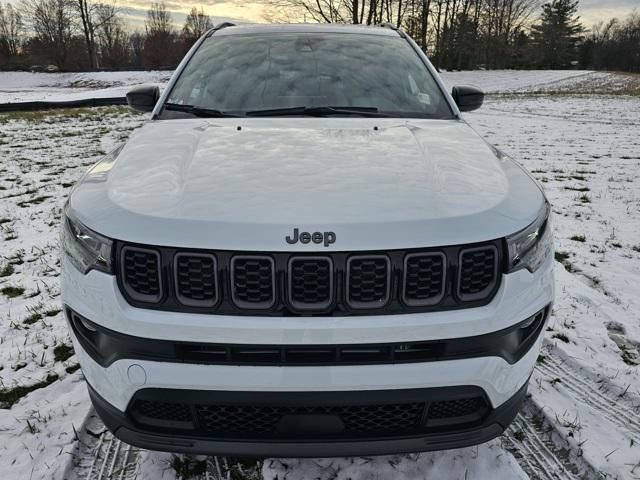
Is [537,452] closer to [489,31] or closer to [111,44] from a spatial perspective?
[489,31]

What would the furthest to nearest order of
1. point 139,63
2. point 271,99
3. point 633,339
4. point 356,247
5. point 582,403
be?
1. point 139,63
2. point 633,339
3. point 271,99
4. point 582,403
5. point 356,247

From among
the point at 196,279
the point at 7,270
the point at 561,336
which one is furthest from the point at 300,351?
the point at 7,270

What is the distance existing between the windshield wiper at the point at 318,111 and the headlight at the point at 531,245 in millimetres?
1176

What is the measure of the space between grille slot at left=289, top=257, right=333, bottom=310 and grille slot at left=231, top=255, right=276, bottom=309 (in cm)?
7

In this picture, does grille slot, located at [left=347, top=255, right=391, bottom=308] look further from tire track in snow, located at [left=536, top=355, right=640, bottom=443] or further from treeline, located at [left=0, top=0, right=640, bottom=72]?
treeline, located at [left=0, top=0, right=640, bottom=72]

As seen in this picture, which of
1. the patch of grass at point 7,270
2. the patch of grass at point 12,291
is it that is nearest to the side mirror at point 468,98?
the patch of grass at point 12,291

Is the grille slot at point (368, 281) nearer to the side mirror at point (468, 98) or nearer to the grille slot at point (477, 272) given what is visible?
the grille slot at point (477, 272)

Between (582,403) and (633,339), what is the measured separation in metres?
0.87

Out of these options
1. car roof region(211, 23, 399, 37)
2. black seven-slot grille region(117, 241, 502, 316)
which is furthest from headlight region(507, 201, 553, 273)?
car roof region(211, 23, 399, 37)

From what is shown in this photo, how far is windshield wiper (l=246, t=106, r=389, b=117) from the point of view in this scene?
2.58 meters

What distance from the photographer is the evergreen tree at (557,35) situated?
198 feet

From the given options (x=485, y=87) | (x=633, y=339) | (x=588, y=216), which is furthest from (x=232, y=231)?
(x=485, y=87)

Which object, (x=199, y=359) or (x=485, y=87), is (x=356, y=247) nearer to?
(x=199, y=359)

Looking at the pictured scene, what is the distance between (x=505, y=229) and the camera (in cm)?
160
